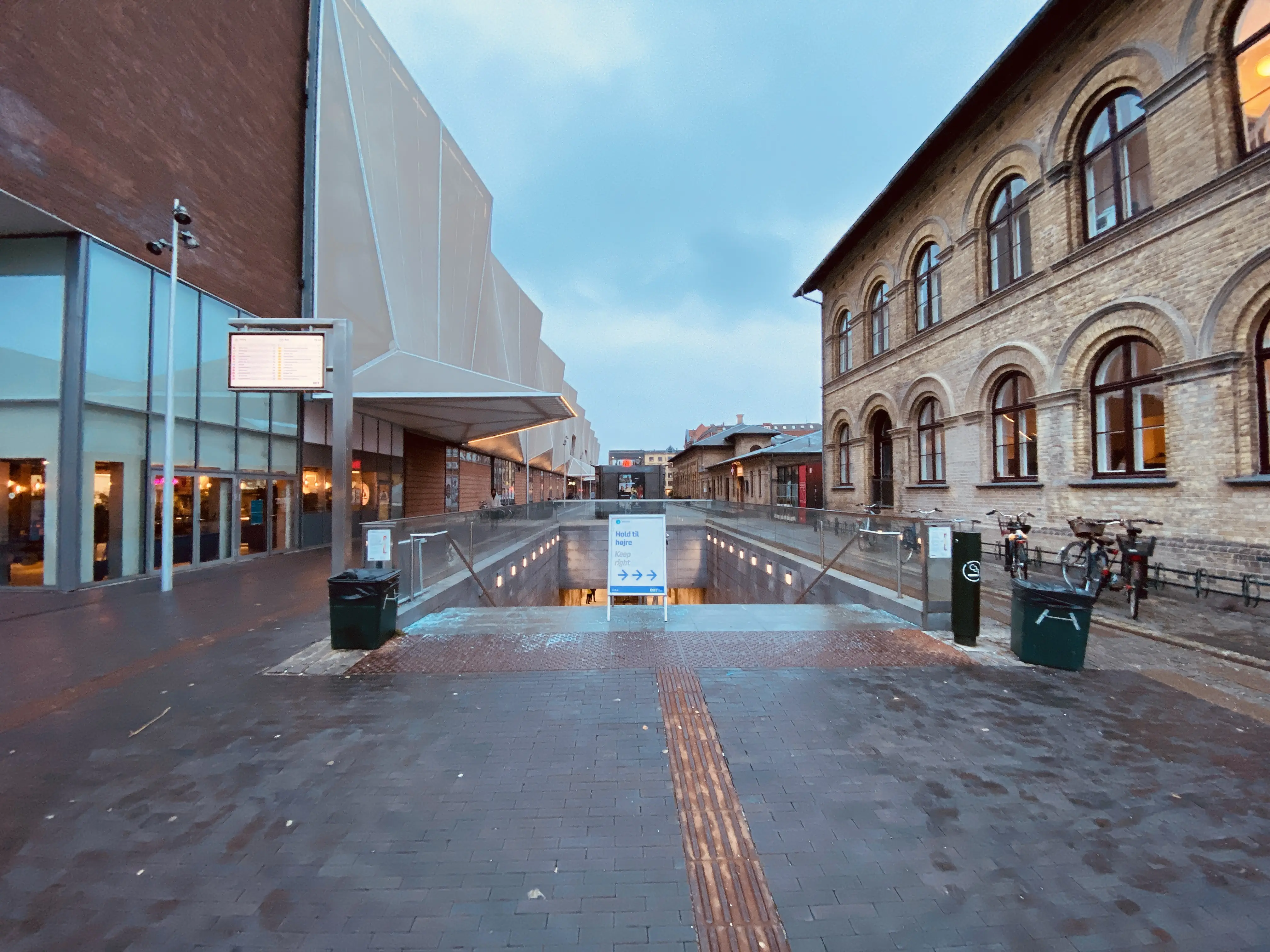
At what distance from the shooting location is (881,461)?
20297 millimetres

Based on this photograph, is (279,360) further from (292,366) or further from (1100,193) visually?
(1100,193)

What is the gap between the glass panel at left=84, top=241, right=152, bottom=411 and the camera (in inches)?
411

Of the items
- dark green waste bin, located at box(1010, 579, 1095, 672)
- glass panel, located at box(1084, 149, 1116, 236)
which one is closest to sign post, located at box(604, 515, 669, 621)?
dark green waste bin, located at box(1010, 579, 1095, 672)

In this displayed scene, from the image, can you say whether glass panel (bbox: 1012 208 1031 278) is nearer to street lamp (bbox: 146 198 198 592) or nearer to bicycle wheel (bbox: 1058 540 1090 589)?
bicycle wheel (bbox: 1058 540 1090 589)

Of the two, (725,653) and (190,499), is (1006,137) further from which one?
(190,499)

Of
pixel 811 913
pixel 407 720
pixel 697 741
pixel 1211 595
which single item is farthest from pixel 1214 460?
pixel 407 720

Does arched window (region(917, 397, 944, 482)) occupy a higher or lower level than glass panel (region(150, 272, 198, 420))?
lower

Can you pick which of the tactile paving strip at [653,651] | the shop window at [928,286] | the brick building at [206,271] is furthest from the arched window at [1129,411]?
the brick building at [206,271]

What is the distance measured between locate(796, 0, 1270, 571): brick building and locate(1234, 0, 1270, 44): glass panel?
0.03 m

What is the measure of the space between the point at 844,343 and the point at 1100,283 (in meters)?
12.4

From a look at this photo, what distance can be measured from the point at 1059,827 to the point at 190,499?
629 inches

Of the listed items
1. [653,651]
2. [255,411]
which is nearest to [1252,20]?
[653,651]

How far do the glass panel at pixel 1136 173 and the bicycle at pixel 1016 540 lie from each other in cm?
640

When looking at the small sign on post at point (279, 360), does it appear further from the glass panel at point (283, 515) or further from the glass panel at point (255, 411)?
the glass panel at point (283, 515)
